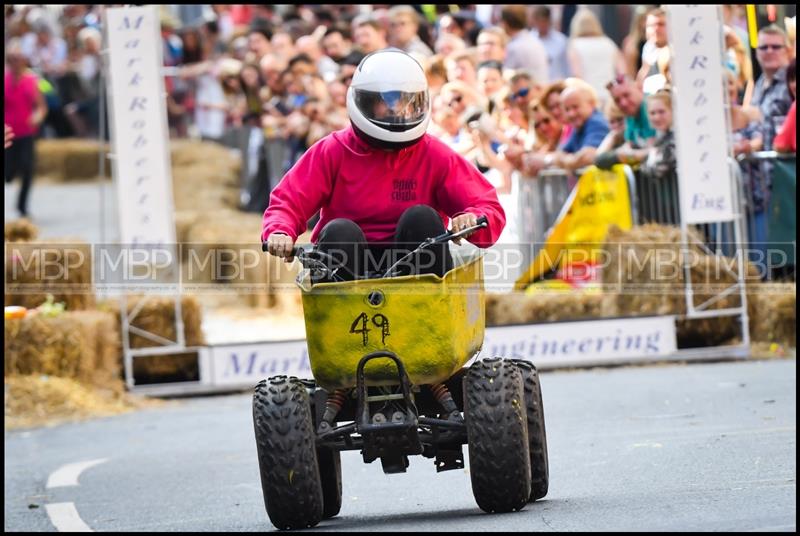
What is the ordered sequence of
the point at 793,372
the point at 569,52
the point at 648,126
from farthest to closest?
the point at 569,52, the point at 648,126, the point at 793,372

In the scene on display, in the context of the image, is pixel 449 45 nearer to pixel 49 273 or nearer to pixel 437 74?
pixel 437 74

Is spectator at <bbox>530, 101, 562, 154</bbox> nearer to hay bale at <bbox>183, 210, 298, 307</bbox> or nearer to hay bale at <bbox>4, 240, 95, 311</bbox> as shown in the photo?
hay bale at <bbox>183, 210, 298, 307</bbox>

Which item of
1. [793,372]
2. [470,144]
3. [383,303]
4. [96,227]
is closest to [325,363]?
[383,303]

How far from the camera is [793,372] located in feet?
43.7

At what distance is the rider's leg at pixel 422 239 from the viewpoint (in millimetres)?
8062

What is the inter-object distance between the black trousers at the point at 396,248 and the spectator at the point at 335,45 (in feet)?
42.2

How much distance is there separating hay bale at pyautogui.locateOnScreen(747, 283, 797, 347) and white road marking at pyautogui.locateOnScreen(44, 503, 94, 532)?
6.80 m

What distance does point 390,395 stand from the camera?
8000 millimetres

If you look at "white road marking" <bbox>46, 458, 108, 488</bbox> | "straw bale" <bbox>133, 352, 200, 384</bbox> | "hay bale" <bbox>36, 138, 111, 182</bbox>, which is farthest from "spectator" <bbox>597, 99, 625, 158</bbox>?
"hay bale" <bbox>36, 138, 111, 182</bbox>

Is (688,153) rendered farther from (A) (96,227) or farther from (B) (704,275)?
(A) (96,227)

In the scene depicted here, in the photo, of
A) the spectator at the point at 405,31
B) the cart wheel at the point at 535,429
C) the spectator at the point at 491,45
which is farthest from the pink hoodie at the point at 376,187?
the spectator at the point at 405,31

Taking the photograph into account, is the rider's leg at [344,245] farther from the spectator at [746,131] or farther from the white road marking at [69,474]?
the spectator at [746,131]

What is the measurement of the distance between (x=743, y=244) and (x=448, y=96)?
10.7ft

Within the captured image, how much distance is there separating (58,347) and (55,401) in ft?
1.92
